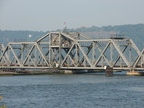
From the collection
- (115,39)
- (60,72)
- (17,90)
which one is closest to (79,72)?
(60,72)

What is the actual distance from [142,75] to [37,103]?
66279 millimetres

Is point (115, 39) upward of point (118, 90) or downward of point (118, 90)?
upward

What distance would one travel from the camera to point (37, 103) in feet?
246

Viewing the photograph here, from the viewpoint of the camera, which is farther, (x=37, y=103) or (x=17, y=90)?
(x=17, y=90)

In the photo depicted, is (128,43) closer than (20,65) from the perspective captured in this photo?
Yes

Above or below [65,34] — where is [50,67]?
below

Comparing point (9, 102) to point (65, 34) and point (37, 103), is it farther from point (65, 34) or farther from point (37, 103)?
point (65, 34)

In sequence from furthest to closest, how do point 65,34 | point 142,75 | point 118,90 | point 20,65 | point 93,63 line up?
point 20,65 < point 65,34 < point 93,63 < point 142,75 < point 118,90

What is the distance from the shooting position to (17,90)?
314 feet

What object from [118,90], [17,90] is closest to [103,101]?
[118,90]

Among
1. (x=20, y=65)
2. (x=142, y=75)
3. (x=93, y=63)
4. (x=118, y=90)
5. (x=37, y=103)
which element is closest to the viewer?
(x=37, y=103)

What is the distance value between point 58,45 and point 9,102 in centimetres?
8684

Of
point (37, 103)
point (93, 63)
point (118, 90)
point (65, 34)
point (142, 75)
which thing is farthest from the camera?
point (65, 34)

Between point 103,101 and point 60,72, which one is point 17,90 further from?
point 60,72
